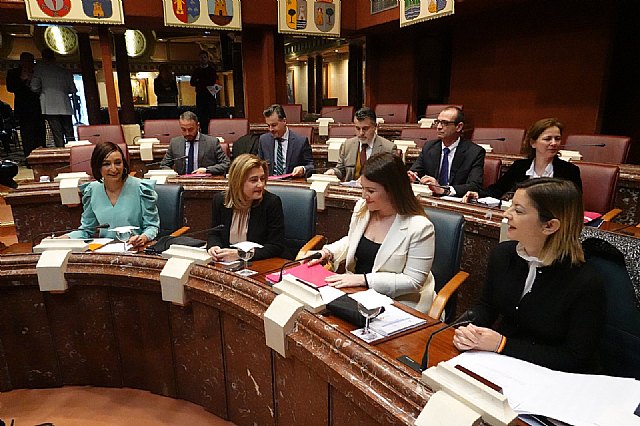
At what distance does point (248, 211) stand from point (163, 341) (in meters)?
0.76

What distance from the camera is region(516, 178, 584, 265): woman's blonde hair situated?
4.35 ft

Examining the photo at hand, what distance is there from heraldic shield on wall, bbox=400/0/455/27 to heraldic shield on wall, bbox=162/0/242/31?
7.50 feet

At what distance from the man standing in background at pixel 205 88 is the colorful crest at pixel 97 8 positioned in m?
1.52

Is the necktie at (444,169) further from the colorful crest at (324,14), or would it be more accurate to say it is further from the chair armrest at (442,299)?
the colorful crest at (324,14)

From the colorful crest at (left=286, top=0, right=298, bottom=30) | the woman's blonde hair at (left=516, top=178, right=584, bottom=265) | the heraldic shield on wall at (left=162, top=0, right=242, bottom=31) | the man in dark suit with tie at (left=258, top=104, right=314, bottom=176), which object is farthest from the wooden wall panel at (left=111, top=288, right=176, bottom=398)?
the colorful crest at (left=286, top=0, right=298, bottom=30)

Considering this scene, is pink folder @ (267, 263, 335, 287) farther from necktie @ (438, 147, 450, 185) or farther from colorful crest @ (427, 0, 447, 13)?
colorful crest @ (427, 0, 447, 13)

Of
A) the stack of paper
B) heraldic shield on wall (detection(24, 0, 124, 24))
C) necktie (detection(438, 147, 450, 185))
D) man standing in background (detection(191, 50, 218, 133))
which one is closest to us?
the stack of paper

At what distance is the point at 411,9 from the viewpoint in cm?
561

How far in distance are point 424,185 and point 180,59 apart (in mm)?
10982

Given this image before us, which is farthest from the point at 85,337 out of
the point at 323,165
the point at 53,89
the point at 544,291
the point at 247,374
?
the point at 53,89

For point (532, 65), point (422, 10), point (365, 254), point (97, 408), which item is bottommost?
point (97, 408)

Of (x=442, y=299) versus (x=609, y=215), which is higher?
(x=609, y=215)

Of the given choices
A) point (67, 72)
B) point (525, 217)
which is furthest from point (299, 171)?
point (67, 72)

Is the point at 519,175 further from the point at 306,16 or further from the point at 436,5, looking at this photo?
the point at 306,16
